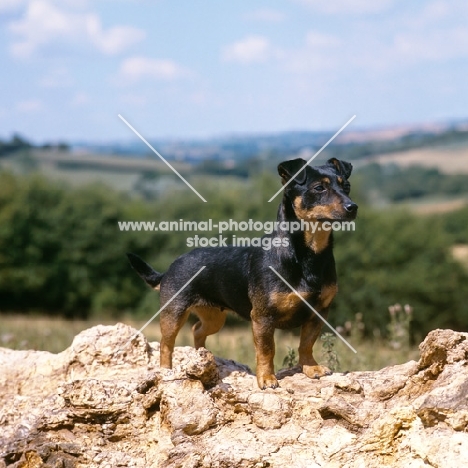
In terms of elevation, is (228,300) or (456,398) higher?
(228,300)

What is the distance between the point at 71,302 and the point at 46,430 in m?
30.7

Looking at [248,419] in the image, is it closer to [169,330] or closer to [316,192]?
[169,330]

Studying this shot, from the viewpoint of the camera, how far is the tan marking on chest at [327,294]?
6527 mm

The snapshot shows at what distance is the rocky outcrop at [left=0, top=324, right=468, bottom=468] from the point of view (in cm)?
509

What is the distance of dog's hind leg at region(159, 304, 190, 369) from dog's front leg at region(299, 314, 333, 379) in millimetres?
1255

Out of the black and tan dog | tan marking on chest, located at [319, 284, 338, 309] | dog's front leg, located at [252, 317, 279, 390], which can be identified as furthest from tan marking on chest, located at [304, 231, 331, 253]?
dog's front leg, located at [252, 317, 279, 390]

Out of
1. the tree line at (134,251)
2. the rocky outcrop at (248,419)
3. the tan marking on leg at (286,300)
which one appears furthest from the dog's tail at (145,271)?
the tree line at (134,251)

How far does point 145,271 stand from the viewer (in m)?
7.92

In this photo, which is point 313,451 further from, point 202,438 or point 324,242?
point 324,242

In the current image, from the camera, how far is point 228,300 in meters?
7.07

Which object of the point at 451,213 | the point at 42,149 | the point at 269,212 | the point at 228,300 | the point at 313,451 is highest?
the point at 42,149

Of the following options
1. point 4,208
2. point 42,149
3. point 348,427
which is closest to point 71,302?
point 4,208

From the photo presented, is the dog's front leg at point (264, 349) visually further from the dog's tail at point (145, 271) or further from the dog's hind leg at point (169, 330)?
the dog's tail at point (145, 271)

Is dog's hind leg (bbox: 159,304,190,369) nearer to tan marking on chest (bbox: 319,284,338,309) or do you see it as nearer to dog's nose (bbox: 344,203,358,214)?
tan marking on chest (bbox: 319,284,338,309)
